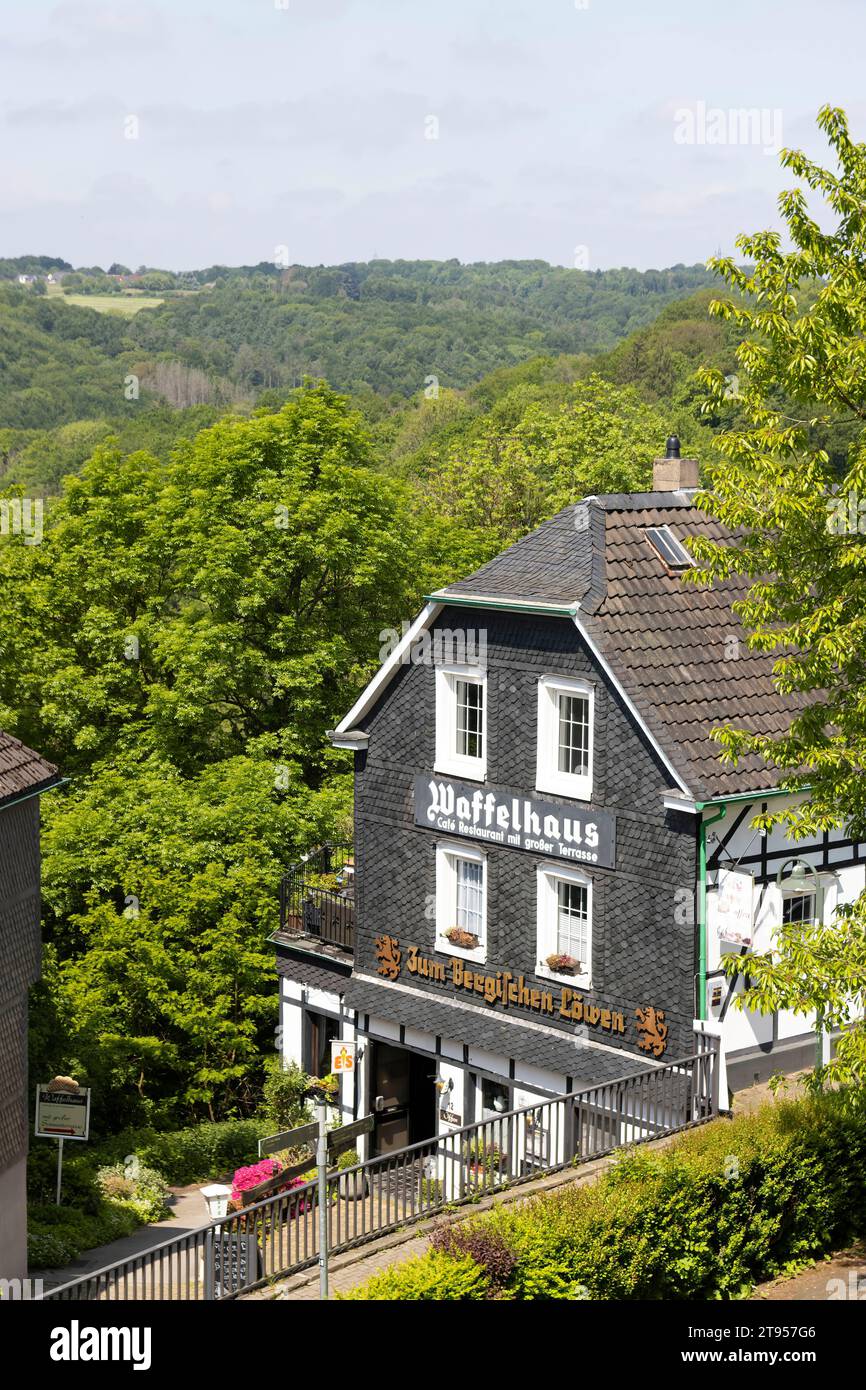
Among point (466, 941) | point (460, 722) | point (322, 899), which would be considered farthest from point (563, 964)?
point (322, 899)

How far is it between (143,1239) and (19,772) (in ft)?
26.8

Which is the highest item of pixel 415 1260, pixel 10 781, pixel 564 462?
pixel 564 462

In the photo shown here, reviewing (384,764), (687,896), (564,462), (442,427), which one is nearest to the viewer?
(687,896)

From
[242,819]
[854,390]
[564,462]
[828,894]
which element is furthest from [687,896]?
[564,462]

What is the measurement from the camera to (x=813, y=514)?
53.5 ft

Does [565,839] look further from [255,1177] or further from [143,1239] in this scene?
[143,1239]

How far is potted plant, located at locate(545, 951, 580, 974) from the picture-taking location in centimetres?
2375

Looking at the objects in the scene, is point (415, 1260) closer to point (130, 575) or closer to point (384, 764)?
point (384, 764)

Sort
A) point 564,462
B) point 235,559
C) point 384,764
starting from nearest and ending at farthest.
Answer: point 384,764, point 235,559, point 564,462

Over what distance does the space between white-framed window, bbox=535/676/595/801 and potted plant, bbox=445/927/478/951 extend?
8.93 feet

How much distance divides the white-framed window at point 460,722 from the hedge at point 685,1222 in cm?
746

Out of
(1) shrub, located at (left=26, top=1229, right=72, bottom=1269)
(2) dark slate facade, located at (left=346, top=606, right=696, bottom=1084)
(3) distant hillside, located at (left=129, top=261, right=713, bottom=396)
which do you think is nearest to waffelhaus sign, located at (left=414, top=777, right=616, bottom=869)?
(2) dark slate facade, located at (left=346, top=606, right=696, bottom=1084)

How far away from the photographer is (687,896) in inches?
870

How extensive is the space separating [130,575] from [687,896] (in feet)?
66.0
